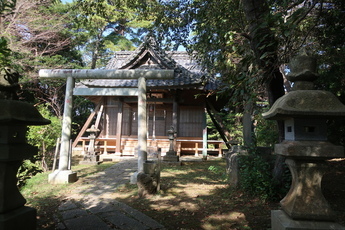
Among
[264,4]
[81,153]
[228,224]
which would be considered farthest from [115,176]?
[81,153]

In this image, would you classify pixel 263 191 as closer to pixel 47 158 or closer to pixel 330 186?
pixel 330 186

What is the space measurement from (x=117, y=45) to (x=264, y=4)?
58.7 ft

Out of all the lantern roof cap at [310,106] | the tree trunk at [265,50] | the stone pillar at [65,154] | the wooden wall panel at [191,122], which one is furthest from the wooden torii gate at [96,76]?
the wooden wall panel at [191,122]

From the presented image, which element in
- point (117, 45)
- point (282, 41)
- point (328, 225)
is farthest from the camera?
point (117, 45)

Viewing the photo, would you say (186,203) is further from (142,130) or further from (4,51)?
(4,51)

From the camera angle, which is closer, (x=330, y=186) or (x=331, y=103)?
(x=331, y=103)

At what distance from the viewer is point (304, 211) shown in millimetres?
2248

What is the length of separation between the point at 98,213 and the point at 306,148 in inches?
138

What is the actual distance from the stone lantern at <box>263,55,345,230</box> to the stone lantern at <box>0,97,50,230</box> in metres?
2.93

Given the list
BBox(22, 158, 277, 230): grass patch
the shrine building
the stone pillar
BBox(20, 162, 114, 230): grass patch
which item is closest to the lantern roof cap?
BBox(22, 158, 277, 230): grass patch

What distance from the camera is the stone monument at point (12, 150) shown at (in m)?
2.31

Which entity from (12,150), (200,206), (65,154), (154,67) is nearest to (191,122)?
(154,67)

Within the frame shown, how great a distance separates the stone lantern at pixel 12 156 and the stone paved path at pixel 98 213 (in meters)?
0.89

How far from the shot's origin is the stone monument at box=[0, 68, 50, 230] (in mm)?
2311
